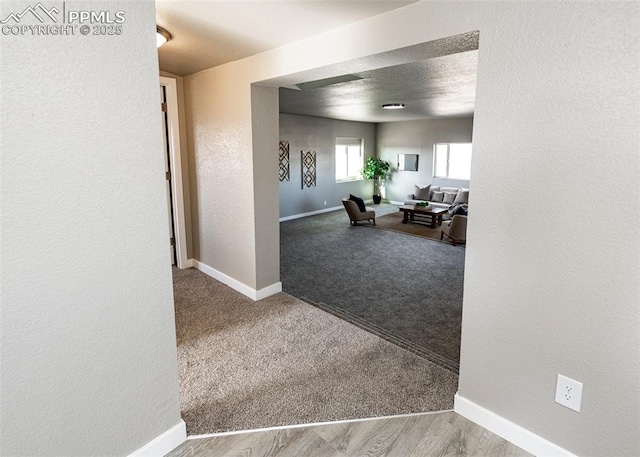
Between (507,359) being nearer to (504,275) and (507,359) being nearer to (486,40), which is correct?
(504,275)

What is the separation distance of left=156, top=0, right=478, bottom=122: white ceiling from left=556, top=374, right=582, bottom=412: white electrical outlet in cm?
175

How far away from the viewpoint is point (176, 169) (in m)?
4.49

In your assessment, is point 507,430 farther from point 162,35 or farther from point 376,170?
point 376,170

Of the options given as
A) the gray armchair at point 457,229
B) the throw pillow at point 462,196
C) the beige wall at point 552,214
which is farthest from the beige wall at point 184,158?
the throw pillow at point 462,196

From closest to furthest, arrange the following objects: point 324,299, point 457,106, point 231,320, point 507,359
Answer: point 507,359, point 231,320, point 324,299, point 457,106

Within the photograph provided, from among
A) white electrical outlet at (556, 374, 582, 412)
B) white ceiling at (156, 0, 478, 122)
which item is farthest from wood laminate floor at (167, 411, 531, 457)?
white ceiling at (156, 0, 478, 122)

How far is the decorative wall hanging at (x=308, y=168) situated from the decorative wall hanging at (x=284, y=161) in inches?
20.2

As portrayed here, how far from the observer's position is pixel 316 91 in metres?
5.34

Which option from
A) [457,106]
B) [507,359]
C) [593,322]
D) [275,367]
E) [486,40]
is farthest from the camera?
[457,106]

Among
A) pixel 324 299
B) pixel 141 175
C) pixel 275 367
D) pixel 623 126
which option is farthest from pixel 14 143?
pixel 324 299

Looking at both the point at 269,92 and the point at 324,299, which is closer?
the point at 269,92

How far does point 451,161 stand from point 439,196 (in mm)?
1125

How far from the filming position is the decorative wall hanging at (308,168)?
9.09 meters

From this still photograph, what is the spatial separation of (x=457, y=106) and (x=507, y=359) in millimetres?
6203
